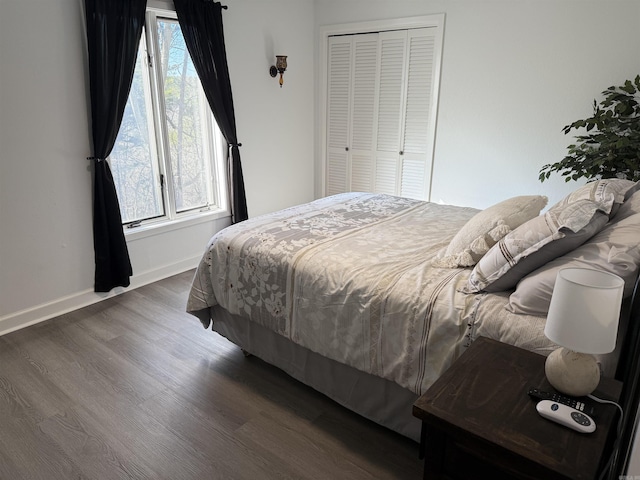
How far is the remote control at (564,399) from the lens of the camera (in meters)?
1.13

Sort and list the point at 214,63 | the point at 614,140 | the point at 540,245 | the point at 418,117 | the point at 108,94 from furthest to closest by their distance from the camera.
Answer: the point at 418,117 → the point at 214,63 → the point at 108,94 → the point at 614,140 → the point at 540,245

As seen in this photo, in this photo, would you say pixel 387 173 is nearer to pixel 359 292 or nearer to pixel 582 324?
pixel 359 292

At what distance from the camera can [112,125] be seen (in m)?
3.05

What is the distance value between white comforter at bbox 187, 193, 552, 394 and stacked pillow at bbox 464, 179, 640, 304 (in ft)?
0.21

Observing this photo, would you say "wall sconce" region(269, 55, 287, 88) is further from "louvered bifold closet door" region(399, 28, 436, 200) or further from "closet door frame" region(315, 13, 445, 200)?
"louvered bifold closet door" region(399, 28, 436, 200)

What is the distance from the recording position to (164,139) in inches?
141

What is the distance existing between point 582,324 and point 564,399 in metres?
0.25

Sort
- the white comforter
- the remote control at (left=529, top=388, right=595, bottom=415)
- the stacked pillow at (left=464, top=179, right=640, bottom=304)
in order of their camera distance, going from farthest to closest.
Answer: the white comforter < the stacked pillow at (left=464, top=179, right=640, bottom=304) < the remote control at (left=529, top=388, right=595, bottom=415)

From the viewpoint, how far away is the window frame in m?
3.36

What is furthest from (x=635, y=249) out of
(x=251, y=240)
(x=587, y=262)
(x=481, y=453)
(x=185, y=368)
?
(x=185, y=368)

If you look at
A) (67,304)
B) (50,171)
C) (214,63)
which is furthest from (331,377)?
(214,63)

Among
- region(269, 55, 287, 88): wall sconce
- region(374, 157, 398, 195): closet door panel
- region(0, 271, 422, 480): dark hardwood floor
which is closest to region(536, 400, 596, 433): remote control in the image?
region(0, 271, 422, 480): dark hardwood floor

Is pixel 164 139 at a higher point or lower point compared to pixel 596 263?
higher

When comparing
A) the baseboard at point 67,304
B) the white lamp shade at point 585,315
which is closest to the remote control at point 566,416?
the white lamp shade at point 585,315
